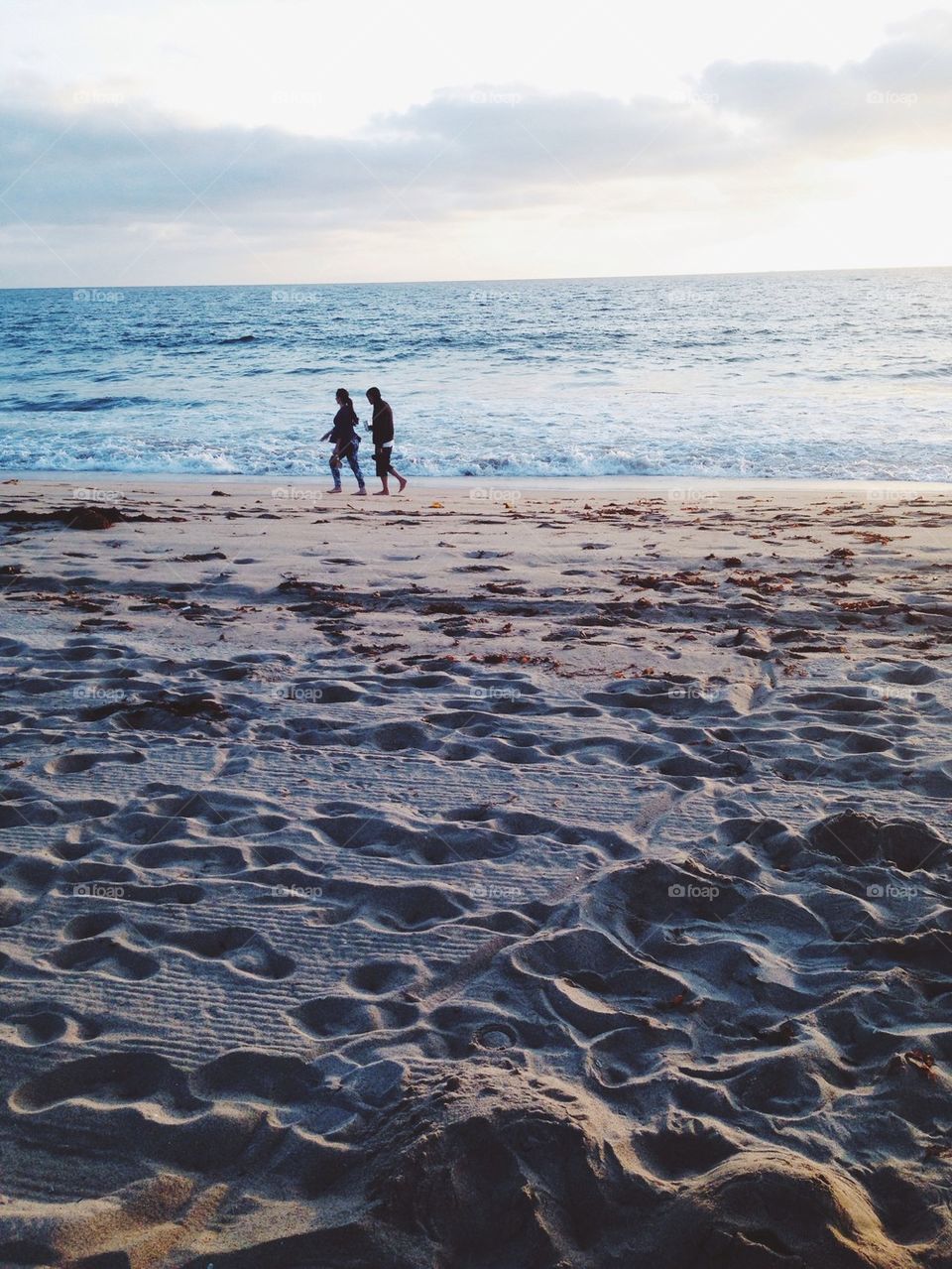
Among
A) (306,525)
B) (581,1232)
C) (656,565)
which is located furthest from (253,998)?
(306,525)

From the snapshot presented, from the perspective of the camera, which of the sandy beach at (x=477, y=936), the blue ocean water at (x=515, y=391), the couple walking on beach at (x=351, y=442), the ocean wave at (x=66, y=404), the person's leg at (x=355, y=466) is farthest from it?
the ocean wave at (x=66, y=404)

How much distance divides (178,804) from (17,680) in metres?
1.95

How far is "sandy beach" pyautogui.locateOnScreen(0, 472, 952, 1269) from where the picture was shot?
206cm

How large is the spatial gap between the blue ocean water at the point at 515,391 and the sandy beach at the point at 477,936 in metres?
10.5

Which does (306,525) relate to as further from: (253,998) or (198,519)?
(253,998)

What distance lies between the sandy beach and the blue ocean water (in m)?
10.5

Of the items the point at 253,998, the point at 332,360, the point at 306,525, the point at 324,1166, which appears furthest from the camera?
the point at 332,360

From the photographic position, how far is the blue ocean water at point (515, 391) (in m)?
16.5

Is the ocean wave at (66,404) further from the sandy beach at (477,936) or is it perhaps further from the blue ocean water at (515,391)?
the sandy beach at (477,936)

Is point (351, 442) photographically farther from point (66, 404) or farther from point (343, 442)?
point (66, 404)

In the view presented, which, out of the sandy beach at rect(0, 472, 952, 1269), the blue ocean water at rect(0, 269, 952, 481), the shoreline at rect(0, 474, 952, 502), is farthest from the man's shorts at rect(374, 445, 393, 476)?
the sandy beach at rect(0, 472, 952, 1269)

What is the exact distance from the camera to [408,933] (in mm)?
3080

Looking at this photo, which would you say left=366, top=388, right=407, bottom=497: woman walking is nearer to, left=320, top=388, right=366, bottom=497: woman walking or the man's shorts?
the man's shorts

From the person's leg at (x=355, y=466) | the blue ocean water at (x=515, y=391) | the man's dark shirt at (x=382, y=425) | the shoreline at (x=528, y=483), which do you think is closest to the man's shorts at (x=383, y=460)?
the man's dark shirt at (x=382, y=425)
